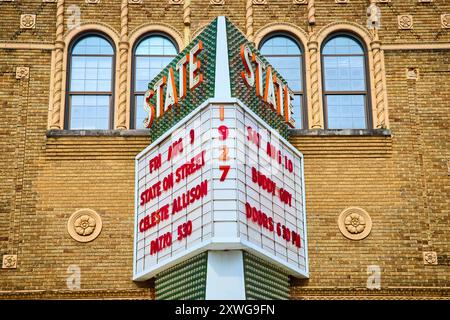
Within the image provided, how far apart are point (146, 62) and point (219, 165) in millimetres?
4828

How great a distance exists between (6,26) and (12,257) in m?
5.14

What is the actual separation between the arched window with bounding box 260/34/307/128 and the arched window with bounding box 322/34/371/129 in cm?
52

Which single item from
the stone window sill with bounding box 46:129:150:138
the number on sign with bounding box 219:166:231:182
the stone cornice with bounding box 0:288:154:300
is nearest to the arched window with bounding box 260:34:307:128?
the stone window sill with bounding box 46:129:150:138

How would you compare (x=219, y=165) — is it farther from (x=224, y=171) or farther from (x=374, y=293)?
(x=374, y=293)

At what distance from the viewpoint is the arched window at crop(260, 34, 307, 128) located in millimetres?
21391

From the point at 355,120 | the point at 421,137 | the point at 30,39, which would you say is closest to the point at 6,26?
the point at 30,39

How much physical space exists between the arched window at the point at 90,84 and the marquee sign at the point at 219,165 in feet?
4.46

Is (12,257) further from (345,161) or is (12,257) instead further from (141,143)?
(345,161)

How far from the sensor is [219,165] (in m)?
17.6

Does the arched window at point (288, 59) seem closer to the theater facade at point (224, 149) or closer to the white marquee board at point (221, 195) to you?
the theater facade at point (224, 149)

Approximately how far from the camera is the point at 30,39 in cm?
2152

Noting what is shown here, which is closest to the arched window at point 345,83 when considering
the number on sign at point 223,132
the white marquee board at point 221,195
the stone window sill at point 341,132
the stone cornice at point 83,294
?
the stone window sill at point 341,132
